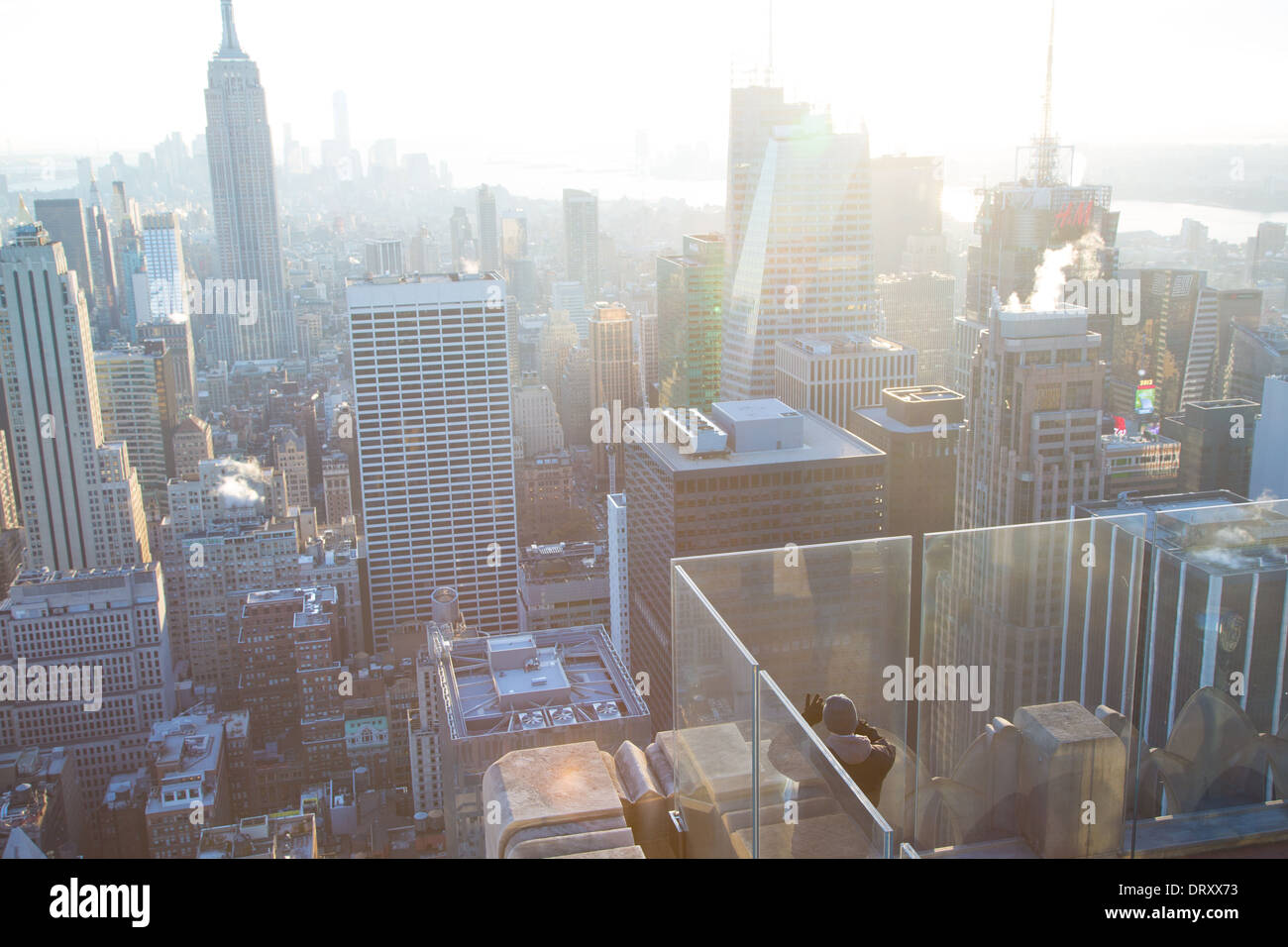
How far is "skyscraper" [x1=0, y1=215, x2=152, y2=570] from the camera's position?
59.0 ft

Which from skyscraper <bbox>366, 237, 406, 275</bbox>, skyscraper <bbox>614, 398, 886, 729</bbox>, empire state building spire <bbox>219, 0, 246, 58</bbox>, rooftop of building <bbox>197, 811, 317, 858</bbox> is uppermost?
empire state building spire <bbox>219, 0, 246, 58</bbox>

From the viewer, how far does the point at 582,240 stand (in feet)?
79.3

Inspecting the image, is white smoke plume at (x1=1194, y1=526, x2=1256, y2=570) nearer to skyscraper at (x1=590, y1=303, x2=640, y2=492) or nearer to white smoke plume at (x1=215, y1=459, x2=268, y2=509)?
white smoke plume at (x1=215, y1=459, x2=268, y2=509)

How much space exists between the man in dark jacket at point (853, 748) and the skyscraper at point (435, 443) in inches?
695

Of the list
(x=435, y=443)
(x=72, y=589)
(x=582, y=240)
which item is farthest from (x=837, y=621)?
(x=582, y=240)

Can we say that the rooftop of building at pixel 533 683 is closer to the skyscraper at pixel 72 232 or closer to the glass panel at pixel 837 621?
the glass panel at pixel 837 621

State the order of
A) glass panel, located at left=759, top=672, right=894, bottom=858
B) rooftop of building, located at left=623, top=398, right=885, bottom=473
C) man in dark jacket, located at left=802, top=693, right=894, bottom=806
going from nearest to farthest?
glass panel, located at left=759, top=672, right=894, bottom=858 < man in dark jacket, located at left=802, top=693, right=894, bottom=806 < rooftop of building, located at left=623, top=398, right=885, bottom=473

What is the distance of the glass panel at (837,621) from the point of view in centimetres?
147

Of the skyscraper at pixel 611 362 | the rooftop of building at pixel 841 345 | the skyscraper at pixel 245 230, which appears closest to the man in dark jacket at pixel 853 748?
the rooftop of building at pixel 841 345

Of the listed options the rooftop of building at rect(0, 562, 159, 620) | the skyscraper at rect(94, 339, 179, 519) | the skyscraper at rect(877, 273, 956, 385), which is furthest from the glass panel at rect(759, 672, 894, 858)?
the skyscraper at rect(94, 339, 179, 519)

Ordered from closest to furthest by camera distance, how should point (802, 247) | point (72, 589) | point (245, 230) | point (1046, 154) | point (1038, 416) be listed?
point (1038, 416)
point (72, 589)
point (1046, 154)
point (802, 247)
point (245, 230)

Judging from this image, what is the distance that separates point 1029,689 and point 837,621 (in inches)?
15.8

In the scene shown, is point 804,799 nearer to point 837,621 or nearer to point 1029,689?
point 837,621

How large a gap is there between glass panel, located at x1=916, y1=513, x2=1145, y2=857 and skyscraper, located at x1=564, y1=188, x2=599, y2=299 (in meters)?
22.0
